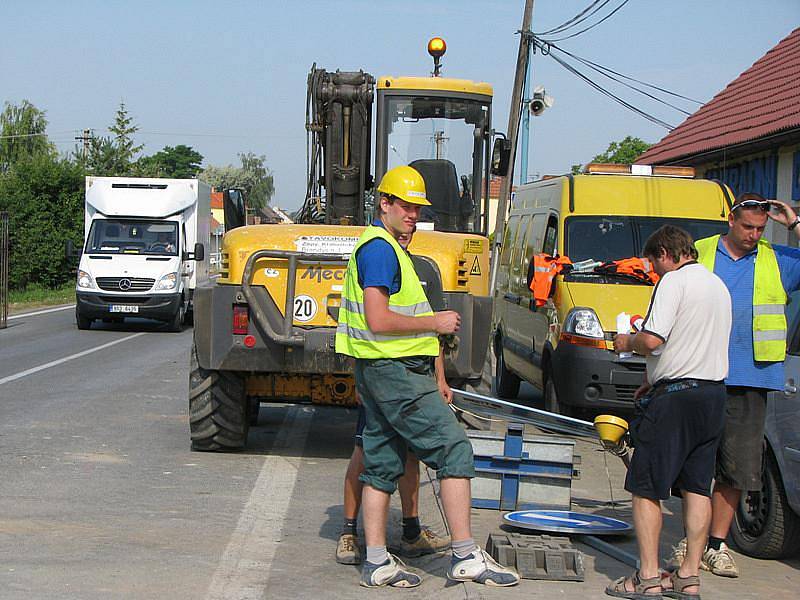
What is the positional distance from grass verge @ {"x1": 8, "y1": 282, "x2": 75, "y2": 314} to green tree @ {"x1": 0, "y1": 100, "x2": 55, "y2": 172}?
1517 inches

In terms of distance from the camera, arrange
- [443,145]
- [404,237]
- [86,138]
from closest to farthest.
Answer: [404,237]
[443,145]
[86,138]

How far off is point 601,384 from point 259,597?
5.52 m

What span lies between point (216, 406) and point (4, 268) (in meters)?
16.3

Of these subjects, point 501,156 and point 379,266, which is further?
point 501,156

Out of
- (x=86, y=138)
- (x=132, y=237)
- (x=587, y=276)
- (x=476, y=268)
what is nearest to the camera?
(x=476, y=268)

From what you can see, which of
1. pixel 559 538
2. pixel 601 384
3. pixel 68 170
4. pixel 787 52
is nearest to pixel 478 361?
pixel 601 384

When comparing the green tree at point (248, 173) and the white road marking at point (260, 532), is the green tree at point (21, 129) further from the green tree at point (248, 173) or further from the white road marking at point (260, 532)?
the white road marking at point (260, 532)

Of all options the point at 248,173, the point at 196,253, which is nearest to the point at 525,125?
the point at 196,253

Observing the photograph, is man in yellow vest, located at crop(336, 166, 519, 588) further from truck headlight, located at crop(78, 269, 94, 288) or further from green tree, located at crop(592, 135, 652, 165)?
green tree, located at crop(592, 135, 652, 165)

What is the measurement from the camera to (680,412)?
5668mm

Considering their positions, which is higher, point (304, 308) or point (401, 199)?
point (401, 199)

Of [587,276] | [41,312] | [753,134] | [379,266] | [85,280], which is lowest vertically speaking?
[41,312]

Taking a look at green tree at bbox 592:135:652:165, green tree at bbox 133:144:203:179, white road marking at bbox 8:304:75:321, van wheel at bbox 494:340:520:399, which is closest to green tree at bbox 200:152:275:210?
green tree at bbox 133:144:203:179

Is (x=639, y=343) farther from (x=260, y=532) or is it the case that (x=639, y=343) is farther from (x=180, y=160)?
(x=180, y=160)
